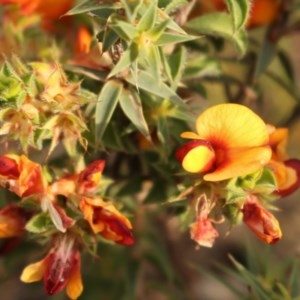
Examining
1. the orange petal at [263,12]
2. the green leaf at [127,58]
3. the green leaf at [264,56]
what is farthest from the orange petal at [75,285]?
the orange petal at [263,12]

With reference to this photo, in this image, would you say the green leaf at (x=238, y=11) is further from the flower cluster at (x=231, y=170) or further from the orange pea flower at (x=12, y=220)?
the orange pea flower at (x=12, y=220)

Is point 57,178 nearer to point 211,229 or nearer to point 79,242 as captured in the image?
point 79,242

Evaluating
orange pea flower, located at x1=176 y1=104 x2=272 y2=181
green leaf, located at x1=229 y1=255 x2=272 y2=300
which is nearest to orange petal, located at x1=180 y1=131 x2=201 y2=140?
orange pea flower, located at x1=176 y1=104 x2=272 y2=181

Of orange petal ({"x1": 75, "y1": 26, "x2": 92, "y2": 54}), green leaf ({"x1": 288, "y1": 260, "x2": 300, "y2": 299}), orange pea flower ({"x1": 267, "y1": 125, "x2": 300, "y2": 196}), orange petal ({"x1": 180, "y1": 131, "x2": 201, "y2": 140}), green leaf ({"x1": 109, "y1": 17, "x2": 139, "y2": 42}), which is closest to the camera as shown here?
green leaf ({"x1": 109, "y1": 17, "x2": 139, "y2": 42})

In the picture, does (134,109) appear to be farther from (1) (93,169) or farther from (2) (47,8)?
(2) (47,8)

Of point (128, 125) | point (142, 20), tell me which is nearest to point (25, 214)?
point (128, 125)

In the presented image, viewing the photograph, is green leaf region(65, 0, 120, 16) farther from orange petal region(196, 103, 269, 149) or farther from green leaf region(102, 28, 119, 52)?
orange petal region(196, 103, 269, 149)

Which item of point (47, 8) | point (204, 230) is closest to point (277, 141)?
point (204, 230)
